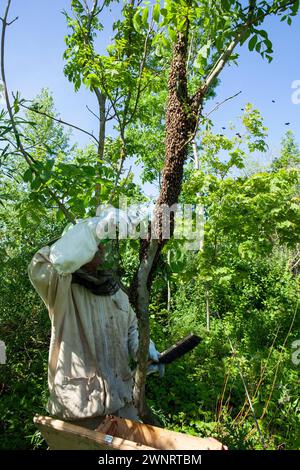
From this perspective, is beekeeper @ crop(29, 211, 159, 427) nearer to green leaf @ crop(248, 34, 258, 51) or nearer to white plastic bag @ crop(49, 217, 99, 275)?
white plastic bag @ crop(49, 217, 99, 275)

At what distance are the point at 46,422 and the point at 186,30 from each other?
79.7 inches

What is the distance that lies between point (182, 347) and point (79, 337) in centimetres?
57

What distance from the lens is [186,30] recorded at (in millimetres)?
2072

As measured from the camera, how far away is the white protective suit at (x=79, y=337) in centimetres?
195

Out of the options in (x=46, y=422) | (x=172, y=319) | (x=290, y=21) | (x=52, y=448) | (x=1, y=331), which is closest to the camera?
(x=46, y=422)

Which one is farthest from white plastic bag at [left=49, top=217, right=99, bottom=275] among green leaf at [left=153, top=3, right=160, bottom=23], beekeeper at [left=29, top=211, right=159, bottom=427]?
green leaf at [left=153, top=3, right=160, bottom=23]

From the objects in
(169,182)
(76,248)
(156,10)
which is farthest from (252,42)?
(76,248)

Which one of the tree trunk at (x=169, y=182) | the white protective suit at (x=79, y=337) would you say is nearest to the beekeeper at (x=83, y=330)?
the white protective suit at (x=79, y=337)

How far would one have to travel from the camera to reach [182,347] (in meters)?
2.17

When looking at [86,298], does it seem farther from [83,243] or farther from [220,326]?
[220,326]

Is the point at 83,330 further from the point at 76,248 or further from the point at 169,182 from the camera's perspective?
the point at 169,182

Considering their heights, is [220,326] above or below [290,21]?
below

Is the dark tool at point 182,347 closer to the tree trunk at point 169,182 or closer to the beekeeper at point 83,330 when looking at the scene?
the beekeeper at point 83,330
